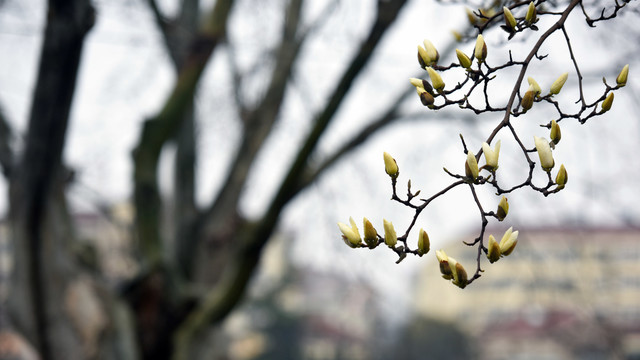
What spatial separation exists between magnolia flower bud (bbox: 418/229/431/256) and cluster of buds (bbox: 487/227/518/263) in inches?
4.8

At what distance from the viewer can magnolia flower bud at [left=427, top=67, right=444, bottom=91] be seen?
56.0 inches

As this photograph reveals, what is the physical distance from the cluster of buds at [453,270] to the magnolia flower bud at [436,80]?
0.35 m

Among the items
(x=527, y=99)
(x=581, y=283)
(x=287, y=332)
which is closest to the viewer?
(x=527, y=99)

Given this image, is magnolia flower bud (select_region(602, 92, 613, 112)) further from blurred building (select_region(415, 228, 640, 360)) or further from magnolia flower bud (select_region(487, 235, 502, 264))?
blurred building (select_region(415, 228, 640, 360))

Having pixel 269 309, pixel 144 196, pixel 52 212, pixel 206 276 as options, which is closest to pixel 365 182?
pixel 206 276

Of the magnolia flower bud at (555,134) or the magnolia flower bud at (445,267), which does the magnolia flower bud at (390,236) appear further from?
the magnolia flower bud at (555,134)

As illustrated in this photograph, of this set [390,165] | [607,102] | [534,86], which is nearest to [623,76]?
[607,102]

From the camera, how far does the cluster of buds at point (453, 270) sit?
1316 mm

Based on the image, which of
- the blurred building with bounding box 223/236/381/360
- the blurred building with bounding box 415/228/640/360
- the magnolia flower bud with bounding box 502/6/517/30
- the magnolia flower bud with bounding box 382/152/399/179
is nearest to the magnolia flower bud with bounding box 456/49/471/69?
the magnolia flower bud with bounding box 502/6/517/30

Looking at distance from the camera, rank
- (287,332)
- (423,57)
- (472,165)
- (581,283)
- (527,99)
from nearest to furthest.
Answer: (472,165) < (527,99) < (423,57) < (581,283) < (287,332)

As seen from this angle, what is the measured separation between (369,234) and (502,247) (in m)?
0.27

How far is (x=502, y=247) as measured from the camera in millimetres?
1366

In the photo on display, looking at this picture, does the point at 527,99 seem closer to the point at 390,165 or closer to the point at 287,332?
the point at 390,165

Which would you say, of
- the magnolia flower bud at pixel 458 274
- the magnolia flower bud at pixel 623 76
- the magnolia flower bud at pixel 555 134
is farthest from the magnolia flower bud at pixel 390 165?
the magnolia flower bud at pixel 623 76
